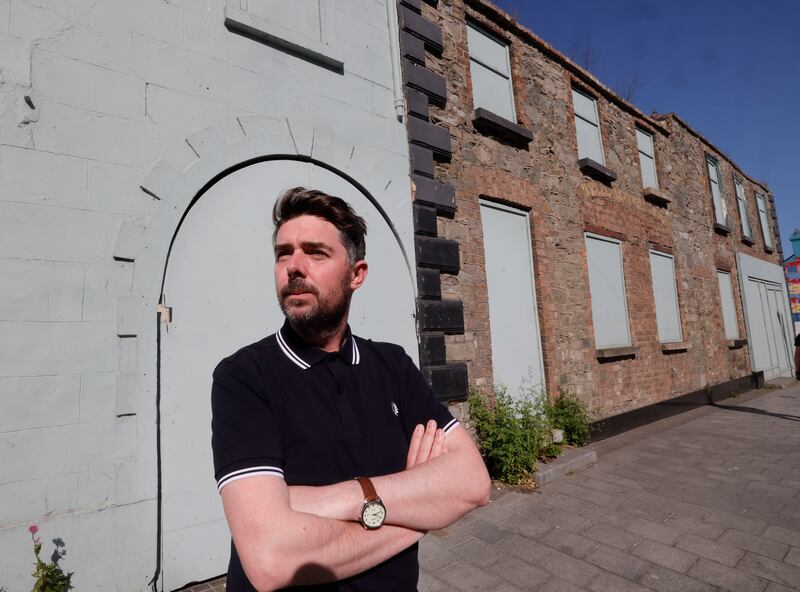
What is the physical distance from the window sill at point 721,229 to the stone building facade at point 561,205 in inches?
32.4

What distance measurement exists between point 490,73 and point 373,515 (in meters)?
6.71

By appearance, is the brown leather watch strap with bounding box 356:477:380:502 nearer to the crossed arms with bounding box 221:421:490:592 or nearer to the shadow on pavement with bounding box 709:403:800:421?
the crossed arms with bounding box 221:421:490:592

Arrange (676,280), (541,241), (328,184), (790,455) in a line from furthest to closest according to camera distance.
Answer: (676,280) → (541,241) → (790,455) → (328,184)

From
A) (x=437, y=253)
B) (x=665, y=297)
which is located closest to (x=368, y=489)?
(x=437, y=253)

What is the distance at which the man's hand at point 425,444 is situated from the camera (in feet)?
5.62

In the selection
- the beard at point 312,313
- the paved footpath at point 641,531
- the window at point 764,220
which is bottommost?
the paved footpath at point 641,531

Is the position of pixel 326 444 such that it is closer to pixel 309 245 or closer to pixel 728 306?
pixel 309 245

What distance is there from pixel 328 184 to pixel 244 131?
88 cm

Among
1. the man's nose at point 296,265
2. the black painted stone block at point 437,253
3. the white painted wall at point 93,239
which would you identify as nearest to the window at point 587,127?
the black painted stone block at point 437,253

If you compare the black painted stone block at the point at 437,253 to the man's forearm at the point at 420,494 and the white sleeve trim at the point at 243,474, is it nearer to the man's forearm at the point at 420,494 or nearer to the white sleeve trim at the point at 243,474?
the man's forearm at the point at 420,494

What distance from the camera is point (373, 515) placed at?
1.39 metres

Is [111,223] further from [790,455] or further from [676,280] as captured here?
[676,280]

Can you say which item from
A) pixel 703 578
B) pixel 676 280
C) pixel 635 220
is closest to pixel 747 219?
pixel 676 280

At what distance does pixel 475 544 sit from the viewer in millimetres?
3627
